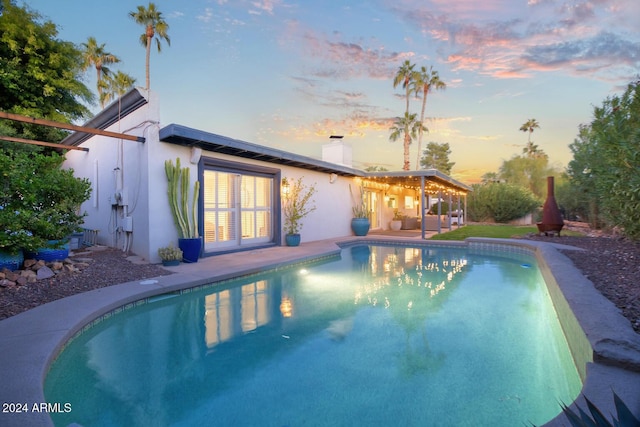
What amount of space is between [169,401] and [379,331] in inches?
97.6

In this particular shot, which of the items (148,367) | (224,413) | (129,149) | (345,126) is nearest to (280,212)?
(129,149)

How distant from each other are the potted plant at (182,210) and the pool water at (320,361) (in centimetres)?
168

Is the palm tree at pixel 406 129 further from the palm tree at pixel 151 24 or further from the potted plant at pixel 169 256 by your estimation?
the potted plant at pixel 169 256

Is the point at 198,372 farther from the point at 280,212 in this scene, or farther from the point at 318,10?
the point at 318,10

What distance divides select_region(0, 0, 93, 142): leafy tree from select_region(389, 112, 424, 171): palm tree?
20.6 m

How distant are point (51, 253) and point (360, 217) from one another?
34.5 feet

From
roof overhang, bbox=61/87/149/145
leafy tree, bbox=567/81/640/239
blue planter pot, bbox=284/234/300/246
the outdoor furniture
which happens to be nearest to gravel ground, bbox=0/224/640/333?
leafy tree, bbox=567/81/640/239

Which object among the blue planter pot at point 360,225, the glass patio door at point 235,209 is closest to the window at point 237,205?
the glass patio door at point 235,209

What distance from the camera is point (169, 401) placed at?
2.64m

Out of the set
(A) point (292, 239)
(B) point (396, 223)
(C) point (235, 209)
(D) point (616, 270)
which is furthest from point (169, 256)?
(B) point (396, 223)

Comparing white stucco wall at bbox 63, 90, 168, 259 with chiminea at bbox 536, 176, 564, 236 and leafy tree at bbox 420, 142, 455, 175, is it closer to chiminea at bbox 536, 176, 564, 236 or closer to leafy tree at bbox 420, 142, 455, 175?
chiminea at bbox 536, 176, 564, 236

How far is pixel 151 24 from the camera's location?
19.4 metres

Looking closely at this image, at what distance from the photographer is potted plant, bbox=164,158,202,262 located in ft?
24.0

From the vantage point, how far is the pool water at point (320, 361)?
99.4 inches
